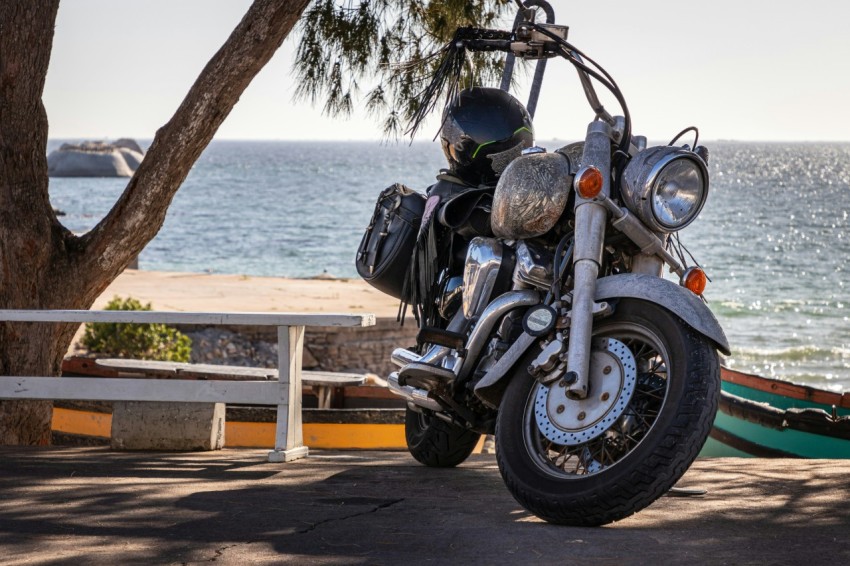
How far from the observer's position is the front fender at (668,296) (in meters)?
4.42

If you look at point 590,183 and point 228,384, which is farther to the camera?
point 228,384

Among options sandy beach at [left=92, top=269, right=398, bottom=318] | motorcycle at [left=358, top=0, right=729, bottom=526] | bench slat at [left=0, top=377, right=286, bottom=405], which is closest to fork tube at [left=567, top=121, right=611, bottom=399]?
motorcycle at [left=358, top=0, right=729, bottom=526]

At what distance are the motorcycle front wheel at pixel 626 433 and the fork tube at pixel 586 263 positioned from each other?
0.09 m

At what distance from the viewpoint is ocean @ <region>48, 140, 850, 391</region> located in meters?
32.6

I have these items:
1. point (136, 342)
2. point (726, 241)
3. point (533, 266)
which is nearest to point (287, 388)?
point (533, 266)

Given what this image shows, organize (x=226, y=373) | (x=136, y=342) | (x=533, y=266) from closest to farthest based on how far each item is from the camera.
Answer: (x=533, y=266) → (x=226, y=373) → (x=136, y=342)

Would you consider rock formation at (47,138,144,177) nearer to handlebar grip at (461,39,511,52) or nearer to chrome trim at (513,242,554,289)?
handlebar grip at (461,39,511,52)

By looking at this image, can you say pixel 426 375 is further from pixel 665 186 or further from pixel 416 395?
pixel 665 186

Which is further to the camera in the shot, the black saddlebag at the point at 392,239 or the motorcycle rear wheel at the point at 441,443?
the motorcycle rear wheel at the point at 441,443

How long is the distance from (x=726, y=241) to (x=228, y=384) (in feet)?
188

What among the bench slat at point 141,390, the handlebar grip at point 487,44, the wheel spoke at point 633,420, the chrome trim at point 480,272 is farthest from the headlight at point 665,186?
the bench slat at point 141,390

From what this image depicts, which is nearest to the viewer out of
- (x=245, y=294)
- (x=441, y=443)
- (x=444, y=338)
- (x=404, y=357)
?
(x=444, y=338)

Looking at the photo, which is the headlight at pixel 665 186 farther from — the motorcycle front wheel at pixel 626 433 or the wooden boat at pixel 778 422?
the wooden boat at pixel 778 422

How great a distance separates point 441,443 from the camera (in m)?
6.42
